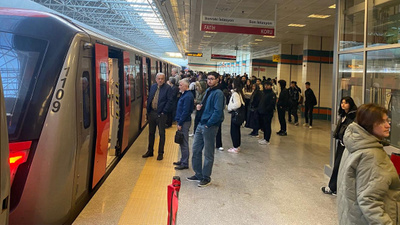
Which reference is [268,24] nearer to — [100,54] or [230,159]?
[230,159]

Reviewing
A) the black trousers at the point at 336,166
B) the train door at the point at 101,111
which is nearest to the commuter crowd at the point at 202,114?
the train door at the point at 101,111

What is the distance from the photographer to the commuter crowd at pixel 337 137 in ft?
6.34

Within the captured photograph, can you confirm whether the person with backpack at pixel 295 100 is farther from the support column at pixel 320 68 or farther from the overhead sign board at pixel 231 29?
the overhead sign board at pixel 231 29

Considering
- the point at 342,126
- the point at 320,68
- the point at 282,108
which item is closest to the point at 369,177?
the point at 342,126

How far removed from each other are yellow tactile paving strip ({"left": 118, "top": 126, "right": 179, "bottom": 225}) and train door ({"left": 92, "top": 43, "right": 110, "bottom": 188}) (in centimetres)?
63

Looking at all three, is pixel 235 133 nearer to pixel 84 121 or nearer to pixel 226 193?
pixel 226 193

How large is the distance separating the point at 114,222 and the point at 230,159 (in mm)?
3423

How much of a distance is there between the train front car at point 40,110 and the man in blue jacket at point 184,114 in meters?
2.43

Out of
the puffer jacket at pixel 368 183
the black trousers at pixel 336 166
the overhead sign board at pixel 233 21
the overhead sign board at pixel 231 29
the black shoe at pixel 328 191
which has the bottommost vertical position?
the black shoe at pixel 328 191

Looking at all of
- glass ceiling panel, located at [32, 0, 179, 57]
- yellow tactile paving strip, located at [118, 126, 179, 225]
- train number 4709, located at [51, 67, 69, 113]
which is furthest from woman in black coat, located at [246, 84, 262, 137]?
glass ceiling panel, located at [32, 0, 179, 57]

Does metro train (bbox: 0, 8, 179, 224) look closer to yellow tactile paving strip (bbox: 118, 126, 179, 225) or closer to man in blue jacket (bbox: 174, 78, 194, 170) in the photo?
yellow tactile paving strip (bbox: 118, 126, 179, 225)

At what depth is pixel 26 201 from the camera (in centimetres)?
290

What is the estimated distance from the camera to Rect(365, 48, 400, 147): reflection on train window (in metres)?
4.52

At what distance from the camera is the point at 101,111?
162 inches
